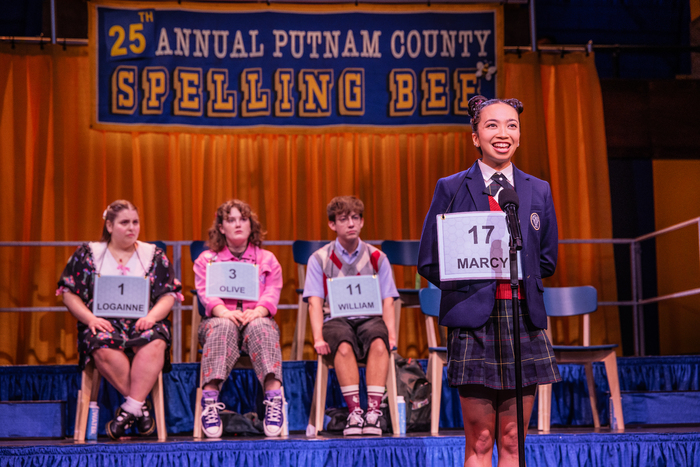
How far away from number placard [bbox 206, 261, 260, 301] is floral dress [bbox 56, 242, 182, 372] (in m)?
0.24

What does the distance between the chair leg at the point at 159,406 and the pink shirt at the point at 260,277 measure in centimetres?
47

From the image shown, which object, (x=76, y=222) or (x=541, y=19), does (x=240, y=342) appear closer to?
(x=76, y=222)

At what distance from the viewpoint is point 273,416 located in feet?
10.8

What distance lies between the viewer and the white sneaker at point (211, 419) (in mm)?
3256

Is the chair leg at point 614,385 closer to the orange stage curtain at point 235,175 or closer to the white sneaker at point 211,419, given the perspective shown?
the white sneaker at point 211,419

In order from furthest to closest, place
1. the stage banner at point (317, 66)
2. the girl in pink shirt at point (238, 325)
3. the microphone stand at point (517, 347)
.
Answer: the stage banner at point (317, 66) → the girl in pink shirt at point (238, 325) → the microphone stand at point (517, 347)

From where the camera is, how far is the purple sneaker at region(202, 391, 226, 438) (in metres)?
3.26

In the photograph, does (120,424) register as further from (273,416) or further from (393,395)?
(393,395)

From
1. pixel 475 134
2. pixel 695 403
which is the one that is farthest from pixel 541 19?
pixel 475 134

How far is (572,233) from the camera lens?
566cm

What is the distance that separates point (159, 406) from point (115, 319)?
47cm

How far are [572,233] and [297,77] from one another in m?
2.45

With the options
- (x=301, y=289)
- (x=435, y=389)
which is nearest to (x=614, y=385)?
(x=435, y=389)

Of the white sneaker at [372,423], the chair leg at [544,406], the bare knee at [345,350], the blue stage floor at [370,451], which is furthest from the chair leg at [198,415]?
the chair leg at [544,406]
